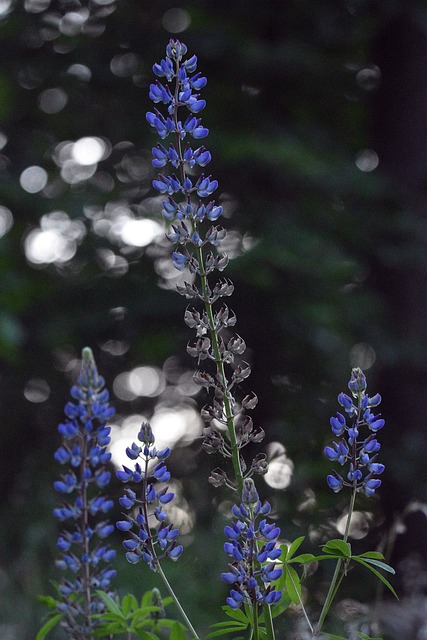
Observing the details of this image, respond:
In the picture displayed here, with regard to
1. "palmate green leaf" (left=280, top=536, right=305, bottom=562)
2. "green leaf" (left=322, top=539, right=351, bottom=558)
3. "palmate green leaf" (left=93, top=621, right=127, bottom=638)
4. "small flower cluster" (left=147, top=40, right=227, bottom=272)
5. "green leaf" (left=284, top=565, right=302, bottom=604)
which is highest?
"small flower cluster" (left=147, top=40, right=227, bottom=272)

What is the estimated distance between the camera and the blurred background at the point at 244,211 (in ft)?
20.0

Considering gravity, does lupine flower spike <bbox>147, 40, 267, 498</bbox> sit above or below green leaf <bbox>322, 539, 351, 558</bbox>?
above

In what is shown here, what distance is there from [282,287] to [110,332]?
4.46 feet

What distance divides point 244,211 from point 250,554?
223 inches

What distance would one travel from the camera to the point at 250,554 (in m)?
1.07

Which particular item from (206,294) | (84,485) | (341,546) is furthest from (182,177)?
(341,546)

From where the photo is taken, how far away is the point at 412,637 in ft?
5.69

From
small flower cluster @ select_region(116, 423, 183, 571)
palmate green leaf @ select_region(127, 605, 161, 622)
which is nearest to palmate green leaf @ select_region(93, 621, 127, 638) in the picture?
palmate green leaf @ select_region(127, 605, 161, 622)

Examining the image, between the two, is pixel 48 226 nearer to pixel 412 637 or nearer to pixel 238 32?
pixel 238 32

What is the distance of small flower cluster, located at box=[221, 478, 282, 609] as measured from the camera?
3.47ft

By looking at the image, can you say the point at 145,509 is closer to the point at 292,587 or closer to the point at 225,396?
the point at 225,396

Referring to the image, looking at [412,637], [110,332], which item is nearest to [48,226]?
[110,332]

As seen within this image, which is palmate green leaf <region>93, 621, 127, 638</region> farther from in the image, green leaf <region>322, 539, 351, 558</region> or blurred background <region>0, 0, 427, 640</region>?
blurred background <region>0, 0, 427, 640</region>

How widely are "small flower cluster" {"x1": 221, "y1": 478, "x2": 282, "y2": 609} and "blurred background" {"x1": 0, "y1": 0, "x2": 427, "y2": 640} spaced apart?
14.1ft
